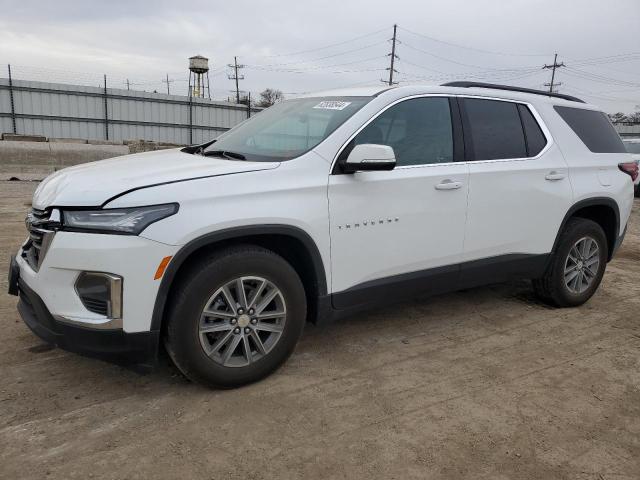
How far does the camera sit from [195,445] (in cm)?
256

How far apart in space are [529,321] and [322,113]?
8.23 ft

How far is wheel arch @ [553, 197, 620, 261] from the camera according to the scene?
448cm

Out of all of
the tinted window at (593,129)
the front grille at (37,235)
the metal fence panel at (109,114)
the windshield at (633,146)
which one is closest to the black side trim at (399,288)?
the front grille at (37,235)

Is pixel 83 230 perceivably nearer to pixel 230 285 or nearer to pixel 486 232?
pixel 230 285

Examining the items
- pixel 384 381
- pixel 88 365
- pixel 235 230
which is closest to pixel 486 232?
pixel 384 381

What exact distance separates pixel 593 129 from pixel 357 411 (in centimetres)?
355

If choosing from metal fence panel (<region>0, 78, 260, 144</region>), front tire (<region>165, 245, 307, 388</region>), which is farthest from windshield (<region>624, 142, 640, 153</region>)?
metal fence panel (<region>0, 78, 260, 144</region>)

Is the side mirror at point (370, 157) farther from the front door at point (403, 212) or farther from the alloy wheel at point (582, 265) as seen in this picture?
the alloy wheel at point (582, 265)

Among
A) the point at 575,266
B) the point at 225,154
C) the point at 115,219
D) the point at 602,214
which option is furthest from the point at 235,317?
the point at 602,214

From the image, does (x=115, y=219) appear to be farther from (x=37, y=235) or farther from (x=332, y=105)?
(x=332, y=105)

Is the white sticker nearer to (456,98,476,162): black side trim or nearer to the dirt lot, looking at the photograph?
(456,98,476,162): black side trim

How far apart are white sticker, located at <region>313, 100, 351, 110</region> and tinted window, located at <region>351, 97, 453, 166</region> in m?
0.28

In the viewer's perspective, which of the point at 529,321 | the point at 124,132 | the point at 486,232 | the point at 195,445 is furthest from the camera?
the point at 124,132

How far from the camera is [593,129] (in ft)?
15.6
